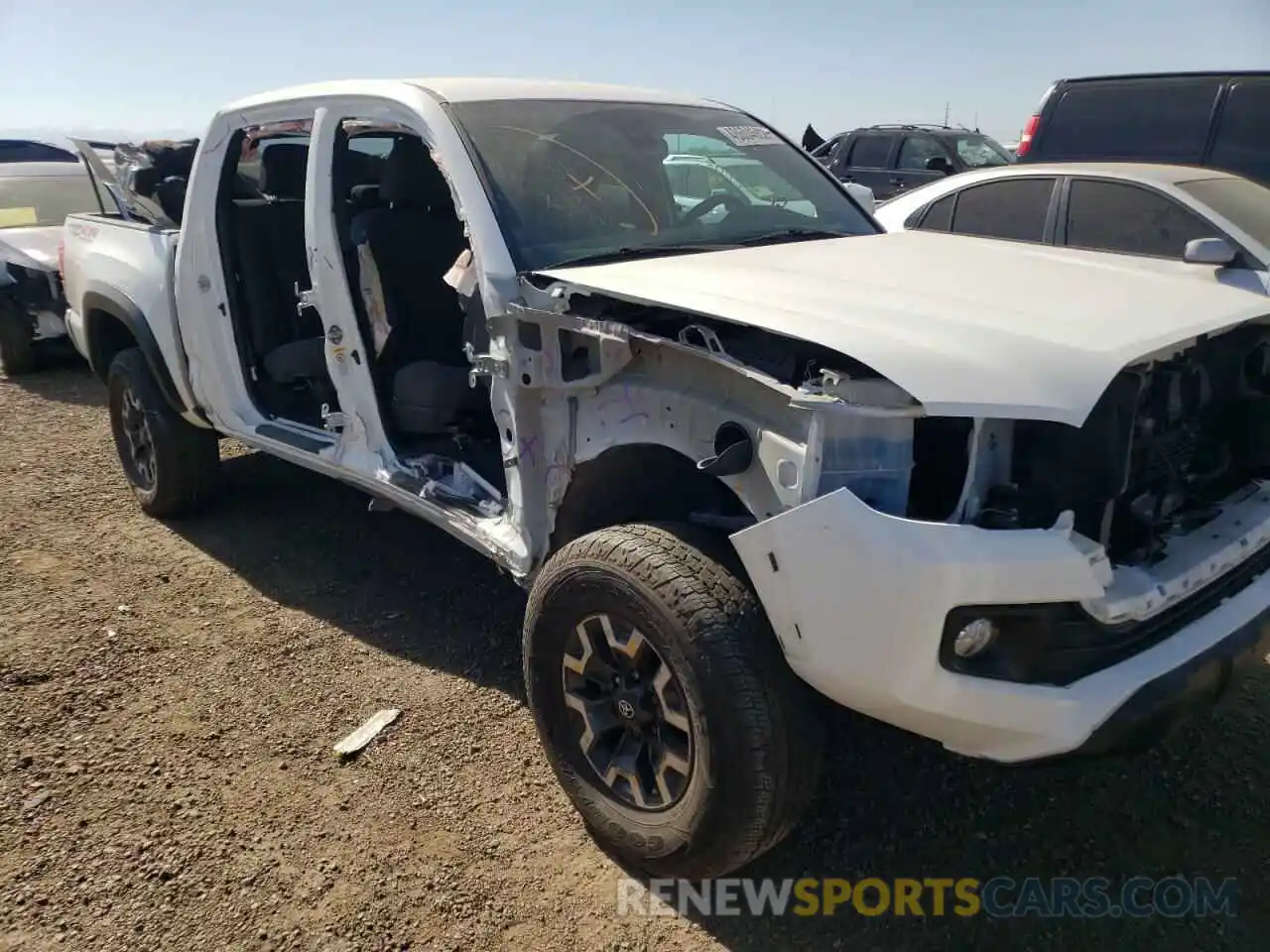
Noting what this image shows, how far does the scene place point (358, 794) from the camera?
287 centimetres

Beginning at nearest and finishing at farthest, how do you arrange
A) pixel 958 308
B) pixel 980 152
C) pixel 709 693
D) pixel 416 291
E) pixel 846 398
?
pixel 846 398, pixel 709 693, pixel 958 308, pixel 416 291, pixel 980 152

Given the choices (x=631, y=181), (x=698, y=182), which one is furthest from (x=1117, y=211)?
(x=631, y=181)

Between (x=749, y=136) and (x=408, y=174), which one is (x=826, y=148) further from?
(x=408, y=174)

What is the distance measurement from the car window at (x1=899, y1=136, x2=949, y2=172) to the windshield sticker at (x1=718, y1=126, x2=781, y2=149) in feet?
29.4

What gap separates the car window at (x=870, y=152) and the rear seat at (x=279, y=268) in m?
9.57

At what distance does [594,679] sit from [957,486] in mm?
1018

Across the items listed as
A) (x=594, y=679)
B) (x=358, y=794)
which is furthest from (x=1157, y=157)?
(x=358, y=794)

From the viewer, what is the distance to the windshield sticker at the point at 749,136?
12.3ft

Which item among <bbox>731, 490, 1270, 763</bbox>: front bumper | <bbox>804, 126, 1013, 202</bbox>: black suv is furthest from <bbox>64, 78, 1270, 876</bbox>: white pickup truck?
<bbox>804, 126, 1013, 202</bbox>: black suv

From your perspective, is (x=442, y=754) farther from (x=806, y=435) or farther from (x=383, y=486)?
(x=806, y=435)

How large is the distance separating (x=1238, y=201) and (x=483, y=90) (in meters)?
4.18

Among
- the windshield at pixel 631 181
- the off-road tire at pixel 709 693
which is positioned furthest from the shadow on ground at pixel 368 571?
the windshield at pixel 631 181

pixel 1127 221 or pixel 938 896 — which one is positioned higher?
pixel 1127 221

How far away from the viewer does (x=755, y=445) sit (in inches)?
86.2
